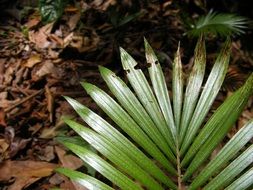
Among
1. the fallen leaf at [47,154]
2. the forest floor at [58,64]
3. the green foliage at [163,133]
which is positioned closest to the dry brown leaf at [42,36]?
the forest floor at [58,64]

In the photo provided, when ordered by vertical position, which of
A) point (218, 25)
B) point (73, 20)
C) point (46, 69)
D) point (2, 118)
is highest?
point (218, 25)

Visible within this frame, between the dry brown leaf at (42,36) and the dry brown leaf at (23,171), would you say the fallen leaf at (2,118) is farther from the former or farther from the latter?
the dry brown leaf at (42,36)

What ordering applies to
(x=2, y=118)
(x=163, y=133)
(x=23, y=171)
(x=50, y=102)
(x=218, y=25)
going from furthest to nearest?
(x=218, y=25)
(x=50, y=102)
(x=2, y=118)
(x=23, y=171)
(x=163, y=133)

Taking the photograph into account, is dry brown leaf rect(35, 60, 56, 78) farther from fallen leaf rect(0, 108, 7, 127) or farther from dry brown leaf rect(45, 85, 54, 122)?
fallen leaf rect(0, 108, 7, 127)

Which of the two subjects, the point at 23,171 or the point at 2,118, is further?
the point at 2,118

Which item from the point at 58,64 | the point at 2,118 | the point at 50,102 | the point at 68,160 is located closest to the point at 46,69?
the point at 58,64

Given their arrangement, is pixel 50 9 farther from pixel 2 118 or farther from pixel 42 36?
pixel 2 118

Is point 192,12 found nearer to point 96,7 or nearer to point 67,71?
point 96,7
